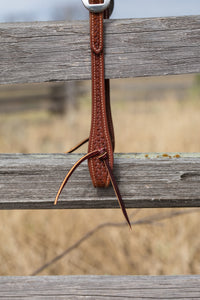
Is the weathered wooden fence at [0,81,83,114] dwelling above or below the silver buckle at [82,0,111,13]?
below

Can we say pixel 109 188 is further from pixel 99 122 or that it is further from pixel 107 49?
pixel 107 49

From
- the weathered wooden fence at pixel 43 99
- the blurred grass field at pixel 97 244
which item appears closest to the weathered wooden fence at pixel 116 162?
the blurred grass field at pixel 97 244

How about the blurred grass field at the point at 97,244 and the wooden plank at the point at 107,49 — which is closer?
the wooden plank at the point at 107,49

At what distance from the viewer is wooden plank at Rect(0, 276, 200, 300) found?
3.39 ft

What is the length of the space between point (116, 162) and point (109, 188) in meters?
0.09

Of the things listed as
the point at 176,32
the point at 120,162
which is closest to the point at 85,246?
the point at 120,162

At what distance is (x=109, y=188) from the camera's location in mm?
1019

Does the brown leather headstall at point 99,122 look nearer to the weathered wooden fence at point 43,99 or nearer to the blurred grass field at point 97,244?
the blurred grass field at point 97,244

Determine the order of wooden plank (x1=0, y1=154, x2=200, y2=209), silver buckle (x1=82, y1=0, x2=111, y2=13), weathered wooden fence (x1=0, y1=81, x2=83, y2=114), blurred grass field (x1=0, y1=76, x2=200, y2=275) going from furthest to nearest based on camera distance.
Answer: weathered wooden fence (x1=0, y1=81, x2=83, y2=114) < blurred grass field (x1=0, y1=76, x2=200, y2=275) < wooden plank (x1=0, y1=154, x2=200, y2=209) < silver buckle (x1=82, y1=0, x2=111, y2=13)

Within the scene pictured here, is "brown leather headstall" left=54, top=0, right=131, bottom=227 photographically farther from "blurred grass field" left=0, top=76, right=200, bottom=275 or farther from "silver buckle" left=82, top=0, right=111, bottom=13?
"blurred grass field" left=0, top=76, right=200, bottom=275

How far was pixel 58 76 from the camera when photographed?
0.96 meters

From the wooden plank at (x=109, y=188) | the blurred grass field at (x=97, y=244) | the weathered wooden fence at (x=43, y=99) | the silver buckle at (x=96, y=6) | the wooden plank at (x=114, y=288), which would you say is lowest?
the weathered wooden fence at (x=43, y=99)

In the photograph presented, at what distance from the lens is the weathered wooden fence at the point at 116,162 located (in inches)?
37.0

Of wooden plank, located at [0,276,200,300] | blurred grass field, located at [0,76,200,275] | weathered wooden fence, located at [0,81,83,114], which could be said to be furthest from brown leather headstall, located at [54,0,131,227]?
weathered wooden fence, located at [0,81,83,114]
